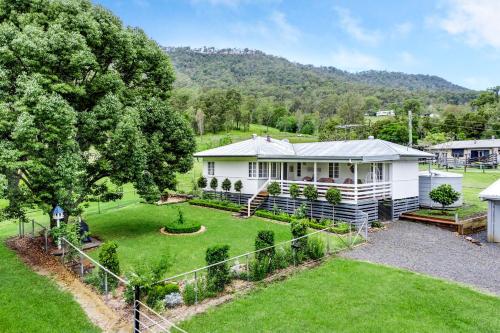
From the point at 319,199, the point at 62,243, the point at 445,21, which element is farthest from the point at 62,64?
the point at 445,21

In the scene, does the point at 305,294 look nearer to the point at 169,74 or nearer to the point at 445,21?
the point at 169,74

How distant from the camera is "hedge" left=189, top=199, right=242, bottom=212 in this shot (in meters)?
23.0

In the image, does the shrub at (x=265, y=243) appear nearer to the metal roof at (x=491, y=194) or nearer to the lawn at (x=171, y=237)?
the lawn at (x=171, y=237)

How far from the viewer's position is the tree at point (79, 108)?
12.7 m

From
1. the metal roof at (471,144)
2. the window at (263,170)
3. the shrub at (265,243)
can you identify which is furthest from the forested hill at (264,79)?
the shrub at (265,243)

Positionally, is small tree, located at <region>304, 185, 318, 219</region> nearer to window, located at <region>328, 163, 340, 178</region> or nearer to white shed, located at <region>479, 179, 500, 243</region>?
window, located at <region>328, 163, 340, 178</region>

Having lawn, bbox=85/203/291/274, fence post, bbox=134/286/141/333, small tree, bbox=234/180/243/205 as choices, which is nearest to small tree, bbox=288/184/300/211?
lawn, bbox=85/203/291/274

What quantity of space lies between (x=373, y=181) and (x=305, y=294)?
11637 millimetres

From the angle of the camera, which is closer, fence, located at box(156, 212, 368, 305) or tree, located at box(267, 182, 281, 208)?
fence, located at box(156, 212, 368, 305)

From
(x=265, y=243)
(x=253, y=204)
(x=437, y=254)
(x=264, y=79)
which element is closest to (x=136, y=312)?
(x=265, y=243)

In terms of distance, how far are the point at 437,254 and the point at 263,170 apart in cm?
1241

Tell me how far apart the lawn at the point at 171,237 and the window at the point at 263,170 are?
3611 mm

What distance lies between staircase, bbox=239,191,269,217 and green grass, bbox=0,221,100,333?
465 inches

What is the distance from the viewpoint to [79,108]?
15570 mm
